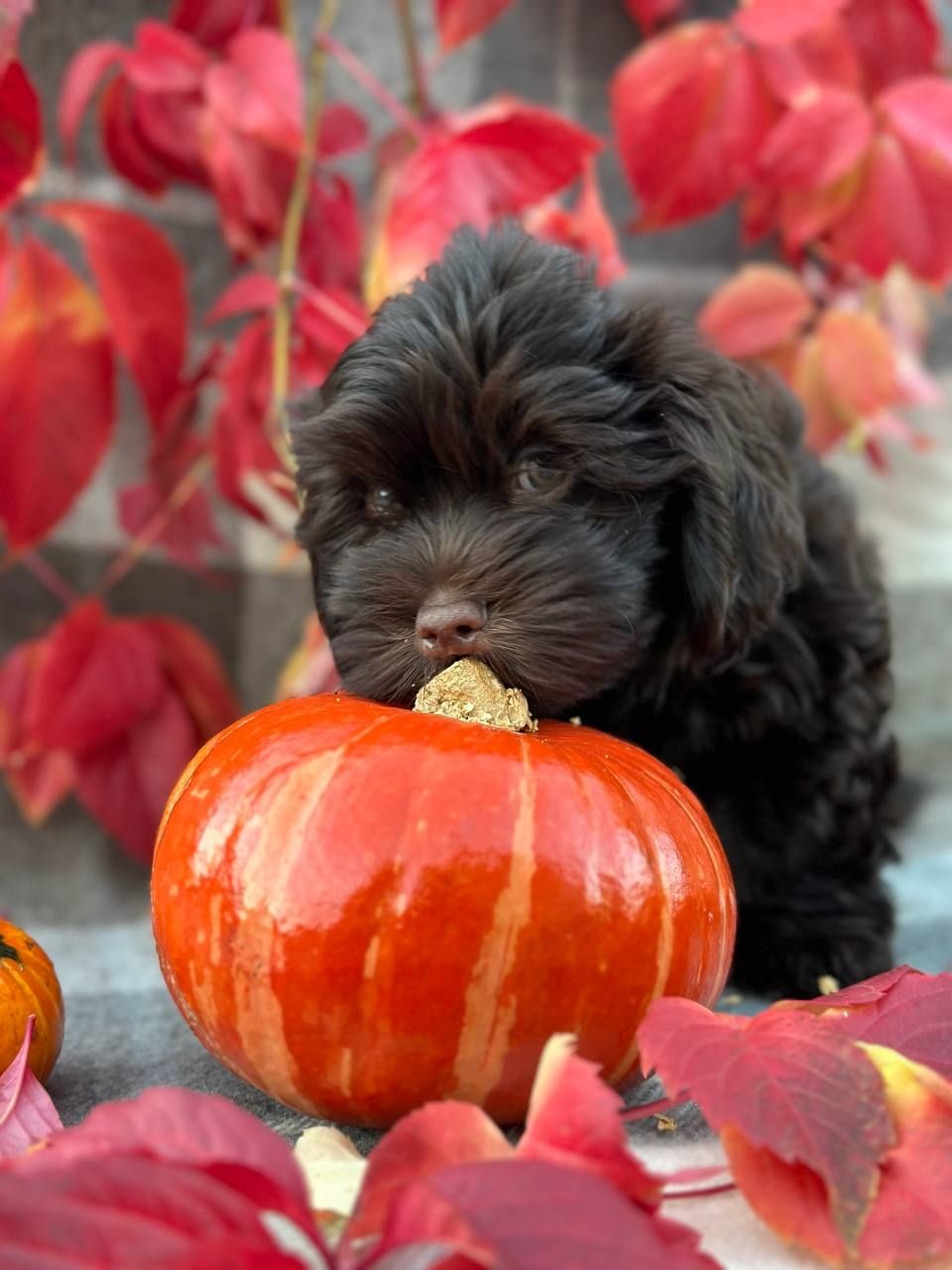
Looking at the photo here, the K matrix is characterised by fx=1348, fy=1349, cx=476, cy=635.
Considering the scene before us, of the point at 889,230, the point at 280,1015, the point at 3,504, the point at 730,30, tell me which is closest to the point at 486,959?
the point at 280,1015

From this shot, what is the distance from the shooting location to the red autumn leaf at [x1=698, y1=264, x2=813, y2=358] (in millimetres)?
3068

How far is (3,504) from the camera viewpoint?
2490mm

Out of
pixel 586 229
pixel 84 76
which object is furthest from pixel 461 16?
pixel 84 76

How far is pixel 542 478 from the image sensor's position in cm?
174

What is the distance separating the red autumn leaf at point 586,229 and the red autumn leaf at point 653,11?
2.60 ft

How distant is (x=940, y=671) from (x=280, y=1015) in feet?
8.93

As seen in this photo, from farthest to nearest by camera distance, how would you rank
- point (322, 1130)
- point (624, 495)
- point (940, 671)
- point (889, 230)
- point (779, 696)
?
point (940, 671) < point (889, 230) < point (779, 696) < point (624, 495) < point (322, 1130)

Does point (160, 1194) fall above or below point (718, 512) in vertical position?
below

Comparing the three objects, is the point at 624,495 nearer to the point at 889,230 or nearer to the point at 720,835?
the point at 720,835

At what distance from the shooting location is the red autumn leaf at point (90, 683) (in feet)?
9.12

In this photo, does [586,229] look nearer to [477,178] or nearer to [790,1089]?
[477,178]

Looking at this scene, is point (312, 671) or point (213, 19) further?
point (213, 19)

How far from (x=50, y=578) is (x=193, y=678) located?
403 mm

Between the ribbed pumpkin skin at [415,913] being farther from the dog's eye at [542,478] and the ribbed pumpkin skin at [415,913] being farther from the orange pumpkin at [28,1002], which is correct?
the dog's eye at [542,478]
